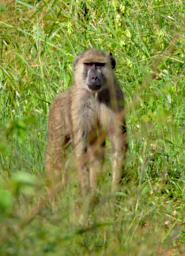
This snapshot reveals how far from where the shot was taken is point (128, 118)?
7.80 meters

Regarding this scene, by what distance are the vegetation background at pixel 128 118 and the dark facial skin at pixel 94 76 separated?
0.28 m

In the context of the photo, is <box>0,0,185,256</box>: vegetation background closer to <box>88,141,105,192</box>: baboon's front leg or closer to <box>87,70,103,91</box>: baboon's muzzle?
<box>88,141,105,192</box>: baboon's front leg

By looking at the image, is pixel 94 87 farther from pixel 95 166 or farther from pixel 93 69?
pixel 95 166

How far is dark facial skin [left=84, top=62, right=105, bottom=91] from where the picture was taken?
7.46 meters

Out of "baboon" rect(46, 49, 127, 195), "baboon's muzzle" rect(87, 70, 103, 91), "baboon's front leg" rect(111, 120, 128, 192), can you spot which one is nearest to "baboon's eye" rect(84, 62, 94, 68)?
"baboon" rect(46, 49, 127, 195)

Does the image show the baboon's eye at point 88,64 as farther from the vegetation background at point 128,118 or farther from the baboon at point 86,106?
the vegetation background at point 128,118

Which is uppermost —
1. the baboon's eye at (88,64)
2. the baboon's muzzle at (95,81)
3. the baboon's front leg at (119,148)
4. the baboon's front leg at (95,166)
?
the baboon's eye at (88,64)

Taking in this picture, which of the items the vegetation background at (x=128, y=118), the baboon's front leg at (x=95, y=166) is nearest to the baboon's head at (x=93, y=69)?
the vegetation background at (x=128, y=118)

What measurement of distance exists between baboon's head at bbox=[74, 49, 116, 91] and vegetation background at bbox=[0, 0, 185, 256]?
0.28 m

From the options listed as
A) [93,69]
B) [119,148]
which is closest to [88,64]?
[93,69]

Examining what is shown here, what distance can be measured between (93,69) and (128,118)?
518mm

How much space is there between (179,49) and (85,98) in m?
1.87

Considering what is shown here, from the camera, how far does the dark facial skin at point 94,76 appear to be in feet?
24.5

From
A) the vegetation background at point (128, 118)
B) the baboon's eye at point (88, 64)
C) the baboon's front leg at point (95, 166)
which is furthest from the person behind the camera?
the baboon's eye at point (88, 64)
